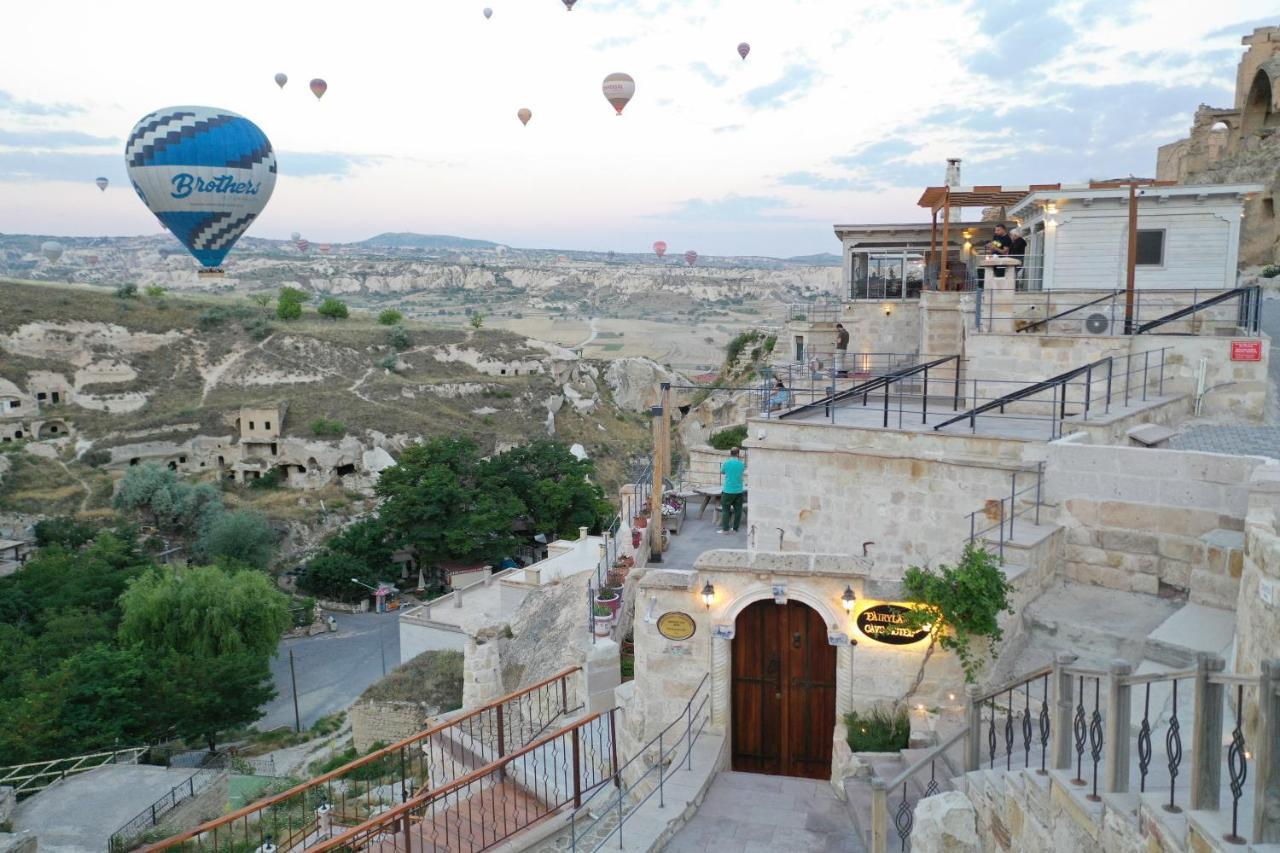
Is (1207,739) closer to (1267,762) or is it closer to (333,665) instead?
(1267,762)

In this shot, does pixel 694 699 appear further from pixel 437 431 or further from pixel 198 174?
pixel 437 431

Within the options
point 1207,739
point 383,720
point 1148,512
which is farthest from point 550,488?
point 1207,739

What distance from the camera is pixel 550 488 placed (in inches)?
1873

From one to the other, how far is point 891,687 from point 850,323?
69.2 ft

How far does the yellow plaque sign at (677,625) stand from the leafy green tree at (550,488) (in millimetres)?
37624

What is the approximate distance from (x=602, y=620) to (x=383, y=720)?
11547 mm

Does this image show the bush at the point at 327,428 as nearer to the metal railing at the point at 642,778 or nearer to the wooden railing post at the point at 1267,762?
the metal railing at the point at 642,778

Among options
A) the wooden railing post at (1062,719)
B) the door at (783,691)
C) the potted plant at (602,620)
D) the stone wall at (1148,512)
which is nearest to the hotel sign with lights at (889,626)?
the door at (783,691)

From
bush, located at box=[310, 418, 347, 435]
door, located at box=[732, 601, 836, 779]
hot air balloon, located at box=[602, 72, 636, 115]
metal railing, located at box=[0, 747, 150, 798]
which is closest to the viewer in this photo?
door, located at box=[732, 601, 836, 779]

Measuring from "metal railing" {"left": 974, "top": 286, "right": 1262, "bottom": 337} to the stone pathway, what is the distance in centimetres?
1016

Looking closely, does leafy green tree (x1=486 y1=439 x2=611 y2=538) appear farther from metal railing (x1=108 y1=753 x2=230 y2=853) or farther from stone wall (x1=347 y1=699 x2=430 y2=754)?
metal railing (x1=108 y1=753 x2=230 y2=853)

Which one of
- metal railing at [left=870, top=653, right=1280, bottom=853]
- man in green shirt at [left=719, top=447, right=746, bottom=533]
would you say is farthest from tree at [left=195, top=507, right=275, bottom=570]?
metal railing at [left=870, top=653, right=1280, bottom=853]

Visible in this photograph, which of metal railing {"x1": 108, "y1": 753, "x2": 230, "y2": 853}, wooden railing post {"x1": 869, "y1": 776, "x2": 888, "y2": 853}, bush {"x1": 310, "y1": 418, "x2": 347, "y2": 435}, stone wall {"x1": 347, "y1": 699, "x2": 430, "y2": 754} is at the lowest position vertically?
metal railing {"x1": 108, "y1": 753, "x2": 230, "y2": 853}

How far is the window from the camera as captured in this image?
18.6 m
